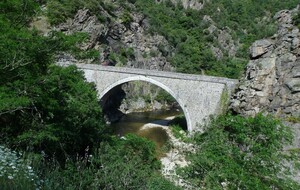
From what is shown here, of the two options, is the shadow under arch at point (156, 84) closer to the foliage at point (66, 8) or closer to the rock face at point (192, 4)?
the foliage at point (66, 8)

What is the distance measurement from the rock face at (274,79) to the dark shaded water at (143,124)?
27.4 ft

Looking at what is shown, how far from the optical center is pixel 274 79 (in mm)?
23062

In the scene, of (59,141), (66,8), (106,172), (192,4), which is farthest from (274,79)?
(192,4)

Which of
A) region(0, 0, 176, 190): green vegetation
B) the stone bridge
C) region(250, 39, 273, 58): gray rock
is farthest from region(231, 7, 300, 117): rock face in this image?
region(0, 0, 176, 190): green vegetation

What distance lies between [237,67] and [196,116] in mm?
31790

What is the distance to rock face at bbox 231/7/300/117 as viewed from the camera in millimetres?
21438

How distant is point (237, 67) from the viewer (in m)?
56.8

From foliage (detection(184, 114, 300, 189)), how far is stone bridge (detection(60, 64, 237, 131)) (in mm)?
17003

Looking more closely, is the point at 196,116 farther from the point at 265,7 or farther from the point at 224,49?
the point at 265,7

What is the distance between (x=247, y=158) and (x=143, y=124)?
27218mm

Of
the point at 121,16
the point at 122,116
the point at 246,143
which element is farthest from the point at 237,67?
the point at 246,143

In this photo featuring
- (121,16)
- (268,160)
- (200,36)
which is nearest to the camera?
(268,160)

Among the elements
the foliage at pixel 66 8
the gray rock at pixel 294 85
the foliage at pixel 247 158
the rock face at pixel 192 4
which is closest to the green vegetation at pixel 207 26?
the rock face at pixel 192 4

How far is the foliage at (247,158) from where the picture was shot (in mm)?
7926
